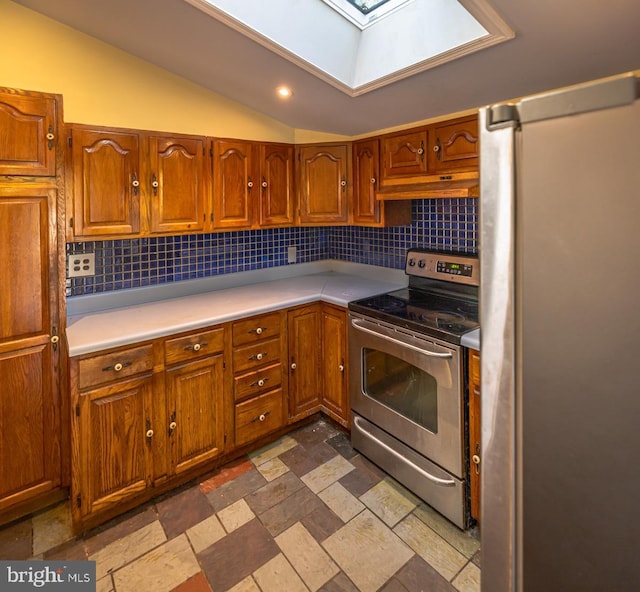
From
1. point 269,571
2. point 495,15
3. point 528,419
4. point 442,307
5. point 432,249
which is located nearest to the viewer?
point 528,419

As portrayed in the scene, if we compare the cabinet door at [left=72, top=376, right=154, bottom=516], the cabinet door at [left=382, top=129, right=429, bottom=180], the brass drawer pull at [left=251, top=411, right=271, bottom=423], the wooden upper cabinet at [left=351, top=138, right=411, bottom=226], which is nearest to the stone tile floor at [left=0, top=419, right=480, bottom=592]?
the cabinet door at [left=72, top=376, right=154, bottom=516]

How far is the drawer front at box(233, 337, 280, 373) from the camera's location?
230cm

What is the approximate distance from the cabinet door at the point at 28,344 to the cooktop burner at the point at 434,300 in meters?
1.54

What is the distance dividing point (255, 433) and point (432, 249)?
1.61 metres

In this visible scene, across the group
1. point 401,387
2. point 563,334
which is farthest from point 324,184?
point 563,334

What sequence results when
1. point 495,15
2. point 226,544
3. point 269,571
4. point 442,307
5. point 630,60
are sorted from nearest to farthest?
point 495,15 < point 630,60 < point 269,571 < point 226,544 < point 442,307

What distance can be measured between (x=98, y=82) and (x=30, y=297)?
3.90ft

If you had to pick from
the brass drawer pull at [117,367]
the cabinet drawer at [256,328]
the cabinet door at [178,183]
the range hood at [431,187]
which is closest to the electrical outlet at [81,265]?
the cabinet door at [178,183]

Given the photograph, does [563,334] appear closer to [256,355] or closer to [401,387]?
[401,387]

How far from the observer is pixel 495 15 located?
4.51 ft

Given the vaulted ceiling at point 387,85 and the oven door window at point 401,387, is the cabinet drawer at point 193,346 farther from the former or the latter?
the vaulted ceiling at point 387,85

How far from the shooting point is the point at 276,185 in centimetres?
269

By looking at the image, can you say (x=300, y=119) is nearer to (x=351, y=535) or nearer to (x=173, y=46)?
(x=173, y=46)

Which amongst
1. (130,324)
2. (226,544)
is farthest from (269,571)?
(130,324)
